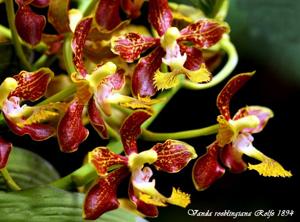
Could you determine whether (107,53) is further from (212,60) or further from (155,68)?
(212,60)

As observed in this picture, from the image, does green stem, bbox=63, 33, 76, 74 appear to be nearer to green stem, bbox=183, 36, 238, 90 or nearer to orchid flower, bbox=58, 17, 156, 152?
orchid flower, bbox=58, 17, 156, 152

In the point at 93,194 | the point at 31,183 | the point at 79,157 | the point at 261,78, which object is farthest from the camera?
the point at 261,78

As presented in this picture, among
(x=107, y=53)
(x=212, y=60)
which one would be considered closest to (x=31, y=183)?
(x=107, y=53)

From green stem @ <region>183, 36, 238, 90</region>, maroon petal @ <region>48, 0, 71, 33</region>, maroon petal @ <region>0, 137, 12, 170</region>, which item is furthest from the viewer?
green stem @ <region>183, 36, 238, 90</region>

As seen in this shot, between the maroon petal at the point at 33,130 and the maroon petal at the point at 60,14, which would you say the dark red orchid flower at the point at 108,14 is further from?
the maroon petal at the point at 33,130

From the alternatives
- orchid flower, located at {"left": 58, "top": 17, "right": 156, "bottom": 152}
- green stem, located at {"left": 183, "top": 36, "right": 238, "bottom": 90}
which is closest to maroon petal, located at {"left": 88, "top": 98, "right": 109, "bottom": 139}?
orchid flower, located at {"left": 58, "top": 17, "right": 156, "bottom": 152}

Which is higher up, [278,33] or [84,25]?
[84,25]
